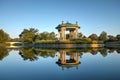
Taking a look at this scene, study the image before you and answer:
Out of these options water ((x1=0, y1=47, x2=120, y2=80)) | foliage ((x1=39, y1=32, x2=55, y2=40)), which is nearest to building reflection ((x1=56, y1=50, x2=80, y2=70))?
water ((x1=0, y1=47, x2=120, y2=80))

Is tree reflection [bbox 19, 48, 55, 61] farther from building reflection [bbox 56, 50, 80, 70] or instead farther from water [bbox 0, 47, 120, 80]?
water [bbox 0, 47, 120, 80]

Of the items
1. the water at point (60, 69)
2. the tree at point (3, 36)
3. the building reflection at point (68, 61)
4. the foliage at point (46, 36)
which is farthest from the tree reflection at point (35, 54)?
the tree at point (3, 36)

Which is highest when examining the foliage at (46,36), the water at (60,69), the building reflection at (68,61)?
the foliage at (46,36)

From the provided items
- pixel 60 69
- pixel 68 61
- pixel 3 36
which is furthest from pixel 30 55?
pixel 3 36

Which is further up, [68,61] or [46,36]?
[46,36]

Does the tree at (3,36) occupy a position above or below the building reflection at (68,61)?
above

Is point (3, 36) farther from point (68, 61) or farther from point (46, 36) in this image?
point (68, 61)

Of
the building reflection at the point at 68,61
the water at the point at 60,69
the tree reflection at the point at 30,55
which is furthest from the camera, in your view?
the tree reflection at the point at 30,55

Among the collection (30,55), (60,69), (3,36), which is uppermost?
(3,36)

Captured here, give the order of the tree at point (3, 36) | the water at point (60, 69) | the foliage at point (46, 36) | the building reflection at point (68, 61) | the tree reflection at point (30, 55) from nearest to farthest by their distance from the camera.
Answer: the water at point (60, 69) → the building reflection at point (68, 61) → the tree reflection at point (30, 55) → the foliage at point (46, 36) → the tree at point (3, 36)

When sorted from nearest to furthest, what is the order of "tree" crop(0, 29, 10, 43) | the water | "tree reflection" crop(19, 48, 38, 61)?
the water
"tree reflection" crop(19, 48, 38, 61)
"tree" crop(0, 29, 10, 43)

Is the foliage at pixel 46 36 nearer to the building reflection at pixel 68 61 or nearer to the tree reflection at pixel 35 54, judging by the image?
the tree reflection at pixel 35 54

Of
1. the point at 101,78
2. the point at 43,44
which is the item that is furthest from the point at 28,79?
the point at 43,44

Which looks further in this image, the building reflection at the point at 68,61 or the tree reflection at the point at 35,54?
the tree reflection at the point at 35,54
